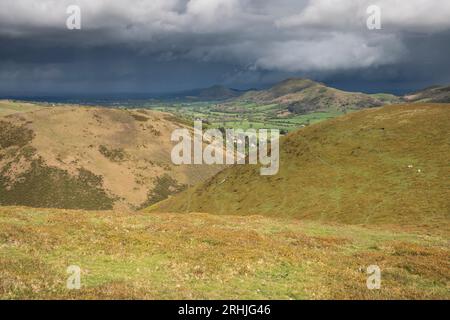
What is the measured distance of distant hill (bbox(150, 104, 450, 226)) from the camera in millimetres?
62250

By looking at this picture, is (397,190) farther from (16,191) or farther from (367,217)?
(16,191)

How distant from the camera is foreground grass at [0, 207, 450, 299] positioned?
1870 centimetres

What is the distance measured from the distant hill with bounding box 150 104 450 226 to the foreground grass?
83.8ft

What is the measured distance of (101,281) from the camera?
19.5m

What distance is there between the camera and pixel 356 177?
7569 centimetres

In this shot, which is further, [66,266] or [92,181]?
[92,181]

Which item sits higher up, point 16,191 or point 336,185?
point 336,185

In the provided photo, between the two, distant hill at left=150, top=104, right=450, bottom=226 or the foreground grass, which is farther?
distant hill at left=150, top=104, right=450, bottom=226

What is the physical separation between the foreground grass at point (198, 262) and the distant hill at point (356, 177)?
83.8 ft


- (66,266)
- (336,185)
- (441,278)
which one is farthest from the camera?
(336,185)

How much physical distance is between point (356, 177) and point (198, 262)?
190 ft

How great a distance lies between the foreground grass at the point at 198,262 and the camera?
61.4 feet

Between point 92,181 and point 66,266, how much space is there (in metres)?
175
